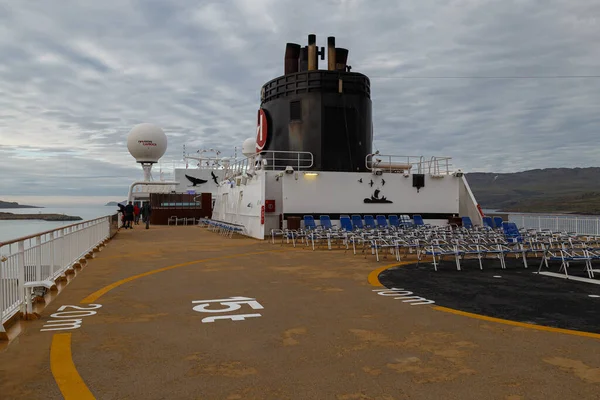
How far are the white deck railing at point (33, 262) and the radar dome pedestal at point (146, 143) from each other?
2760 centimetres

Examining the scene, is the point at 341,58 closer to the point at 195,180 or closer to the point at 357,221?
the point at 357,221

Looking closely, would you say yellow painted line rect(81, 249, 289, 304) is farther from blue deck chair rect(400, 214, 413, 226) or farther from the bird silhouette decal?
the bird silhouette decal

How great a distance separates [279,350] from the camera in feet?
14.3

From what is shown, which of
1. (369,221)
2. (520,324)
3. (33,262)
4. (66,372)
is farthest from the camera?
Result: (369,221)

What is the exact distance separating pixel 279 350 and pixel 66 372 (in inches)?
72.0

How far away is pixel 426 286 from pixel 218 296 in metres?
3.46

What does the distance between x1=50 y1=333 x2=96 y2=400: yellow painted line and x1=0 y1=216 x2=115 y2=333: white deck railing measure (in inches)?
31.5

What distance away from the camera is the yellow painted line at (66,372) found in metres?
3.35

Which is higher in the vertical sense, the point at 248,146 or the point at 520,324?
the point at 248,146

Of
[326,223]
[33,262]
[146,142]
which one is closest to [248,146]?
[146,142]

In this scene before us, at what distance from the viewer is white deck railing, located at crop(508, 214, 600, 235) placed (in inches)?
656

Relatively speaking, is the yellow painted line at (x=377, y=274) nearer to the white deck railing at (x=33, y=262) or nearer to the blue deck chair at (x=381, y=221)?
the white deck railing at (x=33, y=262)

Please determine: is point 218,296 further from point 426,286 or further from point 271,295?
point 426,286

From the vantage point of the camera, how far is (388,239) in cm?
1198
